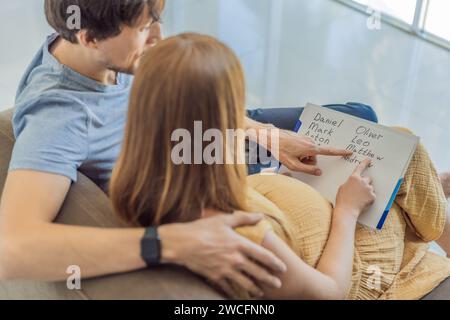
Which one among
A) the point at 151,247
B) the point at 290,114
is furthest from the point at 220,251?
the point at 290,114

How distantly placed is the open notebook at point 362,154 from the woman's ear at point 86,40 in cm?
50

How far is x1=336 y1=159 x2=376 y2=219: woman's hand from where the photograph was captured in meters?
1.21

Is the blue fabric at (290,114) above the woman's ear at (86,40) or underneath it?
underneath

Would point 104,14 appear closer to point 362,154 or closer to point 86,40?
point 86,40

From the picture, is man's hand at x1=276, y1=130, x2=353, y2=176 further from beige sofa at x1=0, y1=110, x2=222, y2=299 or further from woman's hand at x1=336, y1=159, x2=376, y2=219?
beige sofa at x1=0, y1=110, x2=222, y2=299

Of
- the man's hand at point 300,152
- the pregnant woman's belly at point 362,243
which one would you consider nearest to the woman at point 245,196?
the pregnant woman's belly at point 362,243

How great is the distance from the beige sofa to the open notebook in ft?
1.40

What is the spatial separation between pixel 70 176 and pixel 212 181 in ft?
1.00

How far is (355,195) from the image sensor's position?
1.24 meters

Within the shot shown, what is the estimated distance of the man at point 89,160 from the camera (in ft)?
3.22

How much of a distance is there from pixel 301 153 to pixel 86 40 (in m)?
0.53

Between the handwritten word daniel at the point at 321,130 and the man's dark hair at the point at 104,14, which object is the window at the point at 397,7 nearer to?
the handwritten word daniel at the point at 321,130

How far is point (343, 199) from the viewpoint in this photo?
4.04 ft

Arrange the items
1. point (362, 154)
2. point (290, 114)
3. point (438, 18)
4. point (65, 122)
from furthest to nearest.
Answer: point (438, 18) < point (290, 114) < point (362, 154) < point (65, 122)
